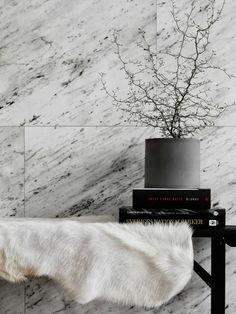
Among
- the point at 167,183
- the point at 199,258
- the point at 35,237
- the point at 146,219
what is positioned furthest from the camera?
the point at 199,258

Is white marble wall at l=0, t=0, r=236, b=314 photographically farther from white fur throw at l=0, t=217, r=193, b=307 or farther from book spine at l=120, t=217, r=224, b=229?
white fur throw at l=0, t=217, r=193, b=307

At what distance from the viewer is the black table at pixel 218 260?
116 centimetres

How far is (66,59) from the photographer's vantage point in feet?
4.97

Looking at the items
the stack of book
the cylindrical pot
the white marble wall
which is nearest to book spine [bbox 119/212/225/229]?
the stack of book

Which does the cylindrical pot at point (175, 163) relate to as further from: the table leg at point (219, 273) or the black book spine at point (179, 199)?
the table leg at point (219, 273)

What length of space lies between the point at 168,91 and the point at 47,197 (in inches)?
20.3

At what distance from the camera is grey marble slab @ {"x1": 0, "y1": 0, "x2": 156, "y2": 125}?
151cm

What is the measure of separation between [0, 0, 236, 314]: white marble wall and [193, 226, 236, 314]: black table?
0.23 metres

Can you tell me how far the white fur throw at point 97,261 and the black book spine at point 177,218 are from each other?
0.42ft

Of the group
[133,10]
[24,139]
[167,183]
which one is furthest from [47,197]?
[133,10]

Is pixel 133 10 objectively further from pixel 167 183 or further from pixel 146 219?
pixel 146 219

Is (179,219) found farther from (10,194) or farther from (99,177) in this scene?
(10,194)

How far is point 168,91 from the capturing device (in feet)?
4.95

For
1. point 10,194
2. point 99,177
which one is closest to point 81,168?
point 99,177
